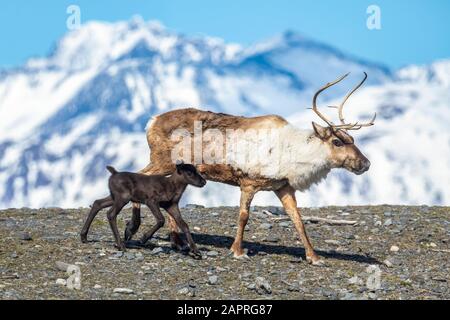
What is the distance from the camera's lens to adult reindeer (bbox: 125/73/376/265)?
18.6 m

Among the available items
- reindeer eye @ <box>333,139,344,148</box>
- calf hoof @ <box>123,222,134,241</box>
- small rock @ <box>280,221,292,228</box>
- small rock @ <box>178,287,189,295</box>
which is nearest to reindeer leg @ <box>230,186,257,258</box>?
reindeer eye @ <box>333,139,344,148</box>

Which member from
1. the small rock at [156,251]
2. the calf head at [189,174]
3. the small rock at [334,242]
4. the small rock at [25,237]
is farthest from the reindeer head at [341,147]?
the small rock at [25,237]

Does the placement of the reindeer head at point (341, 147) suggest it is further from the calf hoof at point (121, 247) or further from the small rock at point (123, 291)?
the small rock at point (123, 291)

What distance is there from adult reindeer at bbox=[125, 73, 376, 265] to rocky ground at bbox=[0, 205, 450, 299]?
26.0 inches

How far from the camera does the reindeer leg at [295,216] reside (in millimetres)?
18438

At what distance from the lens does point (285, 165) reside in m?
18.7

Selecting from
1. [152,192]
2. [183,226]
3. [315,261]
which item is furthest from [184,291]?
[315,261]

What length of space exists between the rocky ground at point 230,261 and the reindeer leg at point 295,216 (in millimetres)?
304

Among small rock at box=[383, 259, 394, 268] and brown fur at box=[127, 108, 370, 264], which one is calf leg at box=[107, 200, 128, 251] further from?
small rock at box=[383, 259, 394, 268]

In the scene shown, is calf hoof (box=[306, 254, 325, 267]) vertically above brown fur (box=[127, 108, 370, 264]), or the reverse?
brown fur (box=[127, 108, 370, 264])

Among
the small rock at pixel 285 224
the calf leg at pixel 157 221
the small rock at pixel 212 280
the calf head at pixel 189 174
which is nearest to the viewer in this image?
the small rock at pixel 212 280

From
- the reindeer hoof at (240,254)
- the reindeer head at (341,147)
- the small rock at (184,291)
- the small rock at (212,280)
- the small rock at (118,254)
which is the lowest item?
the small rock at (184,291)

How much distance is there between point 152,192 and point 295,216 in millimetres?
2548

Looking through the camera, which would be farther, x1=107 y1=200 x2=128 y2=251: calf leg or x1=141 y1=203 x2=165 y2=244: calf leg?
x1=107 y1=200 x2=128 y2=251: calf leg
